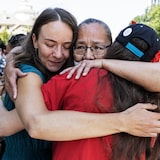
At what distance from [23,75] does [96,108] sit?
1.48ft

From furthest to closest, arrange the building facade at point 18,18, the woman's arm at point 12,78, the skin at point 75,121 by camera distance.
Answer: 1. the building facade at point 18,18
2. the woman's arm at point 12,78
3. the skin at point 75,121

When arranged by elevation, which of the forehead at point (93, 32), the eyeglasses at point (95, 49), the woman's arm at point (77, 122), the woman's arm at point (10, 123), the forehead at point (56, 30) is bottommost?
the woman's arm at point (10, 123)

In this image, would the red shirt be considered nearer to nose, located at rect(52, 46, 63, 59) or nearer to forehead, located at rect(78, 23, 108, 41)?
nose, located at rect(52, 46, 63, 59)

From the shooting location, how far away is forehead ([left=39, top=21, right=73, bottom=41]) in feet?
6.85

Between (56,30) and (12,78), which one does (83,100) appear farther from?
(56,30)

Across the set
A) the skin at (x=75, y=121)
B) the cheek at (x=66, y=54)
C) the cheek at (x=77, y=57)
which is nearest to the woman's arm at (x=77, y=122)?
the skin at (x=75, y=121)

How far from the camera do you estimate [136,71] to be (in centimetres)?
176

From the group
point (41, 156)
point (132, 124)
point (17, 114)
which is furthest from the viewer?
point (41, 156)

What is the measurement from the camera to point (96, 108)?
1.70 m

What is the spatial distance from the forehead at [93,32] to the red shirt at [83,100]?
0.66 meters

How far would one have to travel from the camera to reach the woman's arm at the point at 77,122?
166 cm

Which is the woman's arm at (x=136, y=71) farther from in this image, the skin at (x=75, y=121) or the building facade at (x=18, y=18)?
the building facade at (x=18, y=18)

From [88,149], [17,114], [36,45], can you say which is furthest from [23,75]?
[88,149]

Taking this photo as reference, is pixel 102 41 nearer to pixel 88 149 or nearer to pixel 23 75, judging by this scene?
pixel 23 75
